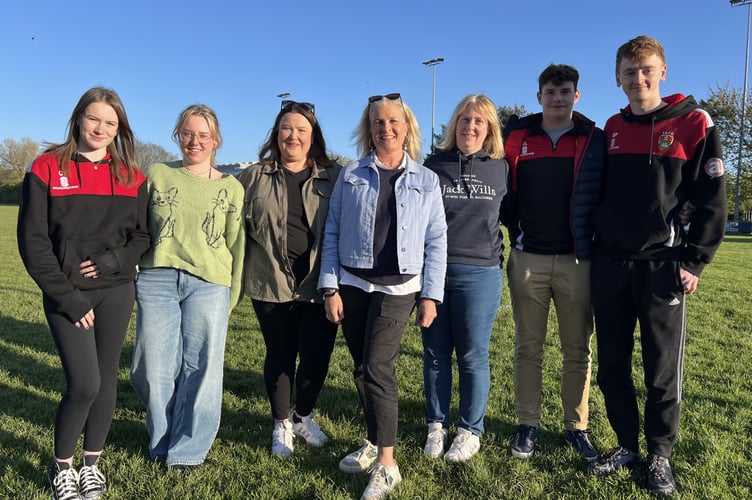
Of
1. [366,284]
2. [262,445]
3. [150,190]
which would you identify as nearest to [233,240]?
[150,190]

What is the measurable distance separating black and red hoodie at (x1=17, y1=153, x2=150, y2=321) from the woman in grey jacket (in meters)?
0.72

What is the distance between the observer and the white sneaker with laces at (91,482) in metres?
2.76

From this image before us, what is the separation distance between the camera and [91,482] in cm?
280

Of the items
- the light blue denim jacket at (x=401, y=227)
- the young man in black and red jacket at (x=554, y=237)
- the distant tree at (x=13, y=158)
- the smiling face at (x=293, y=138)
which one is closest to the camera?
the light blue denim jacket at (x=401, y=227)

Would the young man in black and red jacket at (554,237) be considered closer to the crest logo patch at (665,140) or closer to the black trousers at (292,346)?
the crest logo patch at (665,140)

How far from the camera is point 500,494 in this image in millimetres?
2857

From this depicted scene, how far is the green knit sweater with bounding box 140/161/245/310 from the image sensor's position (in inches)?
118

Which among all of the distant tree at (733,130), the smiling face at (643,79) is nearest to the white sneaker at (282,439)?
the smiling face at (643,79)

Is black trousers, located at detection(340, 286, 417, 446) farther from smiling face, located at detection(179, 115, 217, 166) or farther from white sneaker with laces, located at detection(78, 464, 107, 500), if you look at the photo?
white sneaker with laces, located at detection(78, 464, 107, 500)

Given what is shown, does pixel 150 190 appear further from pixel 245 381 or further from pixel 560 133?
pixel 560 133

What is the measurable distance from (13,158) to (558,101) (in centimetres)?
7671

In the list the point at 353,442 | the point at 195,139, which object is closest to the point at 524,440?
the point at 353,442

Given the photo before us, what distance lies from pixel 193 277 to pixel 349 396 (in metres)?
1.91

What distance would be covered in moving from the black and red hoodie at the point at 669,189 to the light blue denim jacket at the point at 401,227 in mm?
1002
